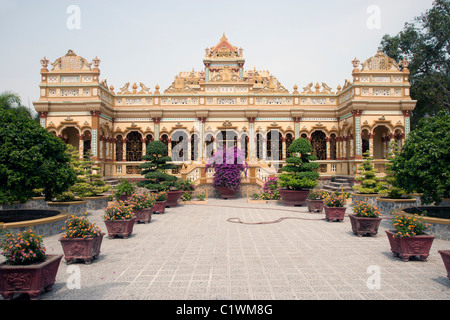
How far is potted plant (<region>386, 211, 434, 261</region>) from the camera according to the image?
5523 millimetres

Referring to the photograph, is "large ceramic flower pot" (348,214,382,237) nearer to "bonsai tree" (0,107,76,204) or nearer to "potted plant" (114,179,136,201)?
"bonsai tree" (0,107,76,204)

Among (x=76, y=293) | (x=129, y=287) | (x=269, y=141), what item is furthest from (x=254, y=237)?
(x=269, y=141)

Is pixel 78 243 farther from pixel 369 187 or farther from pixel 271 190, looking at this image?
pixel 369 187

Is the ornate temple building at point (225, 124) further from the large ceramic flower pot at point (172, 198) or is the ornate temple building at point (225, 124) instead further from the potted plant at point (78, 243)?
the potted plant at point (78, 243)

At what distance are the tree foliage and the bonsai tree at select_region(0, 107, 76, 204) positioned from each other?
24.2m

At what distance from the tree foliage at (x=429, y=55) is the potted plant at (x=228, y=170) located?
52.8 feet

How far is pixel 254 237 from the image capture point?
24.8 feet

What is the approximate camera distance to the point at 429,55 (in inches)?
880

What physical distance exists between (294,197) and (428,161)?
264 inches

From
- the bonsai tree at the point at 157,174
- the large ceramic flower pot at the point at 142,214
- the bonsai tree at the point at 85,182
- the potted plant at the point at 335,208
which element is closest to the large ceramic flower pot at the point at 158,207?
the bonsai tree at the point at 157,174

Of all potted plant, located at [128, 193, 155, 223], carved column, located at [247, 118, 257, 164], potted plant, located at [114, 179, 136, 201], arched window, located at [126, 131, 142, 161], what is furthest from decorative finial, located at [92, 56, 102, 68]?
potted plant, located at [128, 193, 155, 223]

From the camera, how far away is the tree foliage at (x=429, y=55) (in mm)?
21047
